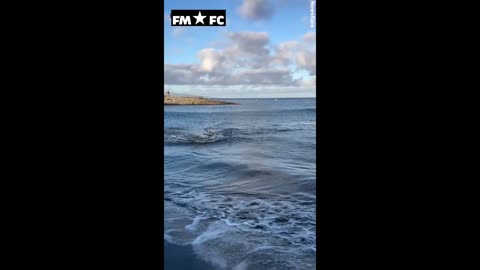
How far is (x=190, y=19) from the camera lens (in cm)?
141

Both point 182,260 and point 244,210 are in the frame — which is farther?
point 244,210
